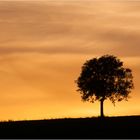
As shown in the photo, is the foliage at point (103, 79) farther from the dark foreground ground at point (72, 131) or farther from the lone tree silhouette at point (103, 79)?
the dark foreground ground at point (72, 131)

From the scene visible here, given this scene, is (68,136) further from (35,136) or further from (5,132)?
(5,132)

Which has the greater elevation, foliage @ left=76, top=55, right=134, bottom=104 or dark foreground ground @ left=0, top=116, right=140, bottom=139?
foliage @ left=76, top=55, right=134, bottom=104

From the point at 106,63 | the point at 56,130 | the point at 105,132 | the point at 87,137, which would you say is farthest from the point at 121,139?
the point at 106,63

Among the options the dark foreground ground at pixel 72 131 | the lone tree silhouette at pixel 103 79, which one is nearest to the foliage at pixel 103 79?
the lone tree silhouette at pixel 103 79

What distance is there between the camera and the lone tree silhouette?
352ft

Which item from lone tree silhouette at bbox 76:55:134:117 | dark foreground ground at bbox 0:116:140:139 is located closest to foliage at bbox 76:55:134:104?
lone tree silhouette at bbox 76:55:134:117

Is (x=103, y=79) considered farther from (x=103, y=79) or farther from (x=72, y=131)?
(x=72, y=131)

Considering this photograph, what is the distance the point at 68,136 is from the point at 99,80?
53105 mm

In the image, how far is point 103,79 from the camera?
108500mm

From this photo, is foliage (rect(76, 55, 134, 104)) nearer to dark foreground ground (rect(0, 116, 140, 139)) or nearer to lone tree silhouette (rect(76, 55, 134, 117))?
lone tree silhouette (rect(76, 55, 134, 117))

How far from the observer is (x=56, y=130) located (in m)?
62.0

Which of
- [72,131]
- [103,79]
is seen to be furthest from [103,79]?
[72,131]

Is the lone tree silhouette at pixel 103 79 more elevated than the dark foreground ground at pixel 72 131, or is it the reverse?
the lone tree silhouette at pixel 103 79

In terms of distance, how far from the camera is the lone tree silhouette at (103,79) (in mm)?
107250
